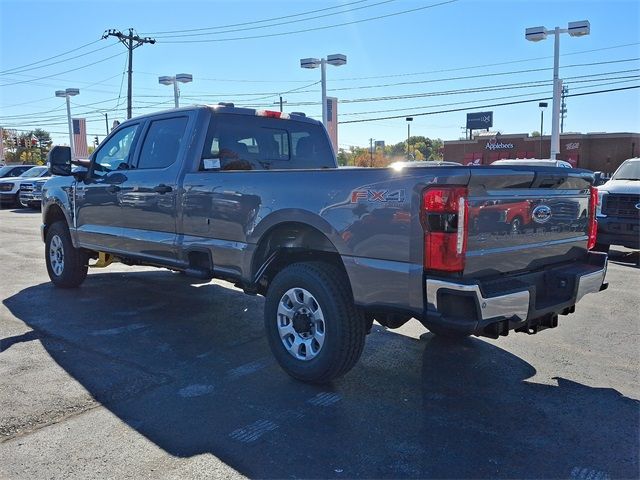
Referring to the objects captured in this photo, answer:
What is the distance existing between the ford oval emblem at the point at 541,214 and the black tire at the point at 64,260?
5.64 m

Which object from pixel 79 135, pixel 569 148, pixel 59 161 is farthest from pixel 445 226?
pixel 569 148

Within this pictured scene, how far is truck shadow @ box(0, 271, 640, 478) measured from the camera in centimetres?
316

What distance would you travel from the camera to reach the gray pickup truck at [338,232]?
343cm

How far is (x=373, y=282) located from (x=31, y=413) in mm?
2396

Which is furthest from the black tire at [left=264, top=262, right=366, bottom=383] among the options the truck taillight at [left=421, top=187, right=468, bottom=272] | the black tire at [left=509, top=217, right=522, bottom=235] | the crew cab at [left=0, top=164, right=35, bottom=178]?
the crew cab at [left=0, top=164, right=35, bottom=178]

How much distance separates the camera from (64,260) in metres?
7.39

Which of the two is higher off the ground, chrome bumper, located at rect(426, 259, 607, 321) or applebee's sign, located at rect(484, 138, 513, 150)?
applebee's sign, located at rect(484, 138, 513, 150)

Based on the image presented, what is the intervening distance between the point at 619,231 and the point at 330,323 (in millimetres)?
7993

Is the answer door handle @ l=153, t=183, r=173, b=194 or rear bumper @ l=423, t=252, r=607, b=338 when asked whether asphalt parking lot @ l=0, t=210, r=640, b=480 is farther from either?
door handle @ l=153, t=183, r=173, b=194

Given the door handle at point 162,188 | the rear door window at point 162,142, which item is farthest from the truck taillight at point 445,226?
the rear door window at point 162,142

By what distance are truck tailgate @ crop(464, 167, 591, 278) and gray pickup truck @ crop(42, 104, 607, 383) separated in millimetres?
12

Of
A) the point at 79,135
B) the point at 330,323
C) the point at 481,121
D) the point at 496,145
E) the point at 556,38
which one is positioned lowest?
the point at 330,323

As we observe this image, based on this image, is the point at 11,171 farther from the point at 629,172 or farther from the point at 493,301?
the point at 493,301

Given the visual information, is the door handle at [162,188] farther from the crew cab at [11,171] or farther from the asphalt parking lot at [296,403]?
the crew cab at [11,171]
